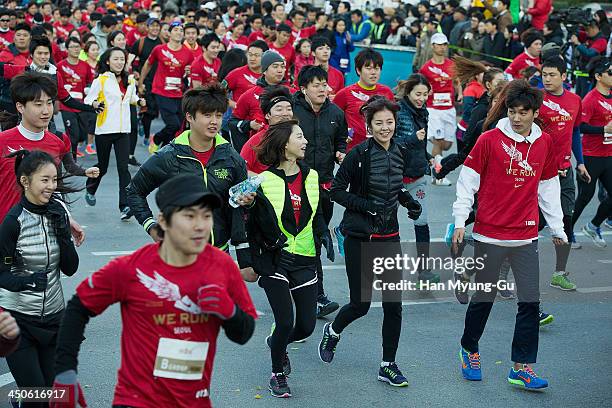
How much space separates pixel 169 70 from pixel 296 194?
9311 millimetres

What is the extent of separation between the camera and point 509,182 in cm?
682

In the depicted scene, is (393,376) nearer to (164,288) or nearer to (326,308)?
(326,308)

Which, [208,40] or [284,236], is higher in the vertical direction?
[208,40]

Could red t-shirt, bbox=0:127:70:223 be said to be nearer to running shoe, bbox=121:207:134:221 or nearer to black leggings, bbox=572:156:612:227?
running shoe, bbox=121:207:134:221

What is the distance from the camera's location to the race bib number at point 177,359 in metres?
4.20

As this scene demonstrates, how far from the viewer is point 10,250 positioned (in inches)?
215

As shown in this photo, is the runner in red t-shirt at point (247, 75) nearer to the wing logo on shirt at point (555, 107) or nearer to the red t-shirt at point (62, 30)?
the wing logo on shirt at point (555, 107)

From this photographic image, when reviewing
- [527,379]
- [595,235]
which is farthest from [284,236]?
[595,235]

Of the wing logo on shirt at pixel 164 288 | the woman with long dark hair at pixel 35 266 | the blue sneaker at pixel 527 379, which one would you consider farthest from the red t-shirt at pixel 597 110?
the wing logo on shirt at pixel 164 288

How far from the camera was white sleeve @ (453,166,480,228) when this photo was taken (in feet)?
22.7

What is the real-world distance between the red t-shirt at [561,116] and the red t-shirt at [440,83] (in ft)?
16.6

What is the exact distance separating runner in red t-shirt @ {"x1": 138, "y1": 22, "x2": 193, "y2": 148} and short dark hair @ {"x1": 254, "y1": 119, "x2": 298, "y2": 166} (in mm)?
8605

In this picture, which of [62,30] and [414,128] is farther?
[62,30]

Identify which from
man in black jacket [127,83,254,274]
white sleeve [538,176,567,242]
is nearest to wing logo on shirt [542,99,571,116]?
white sleeve [538,176,567,242]
